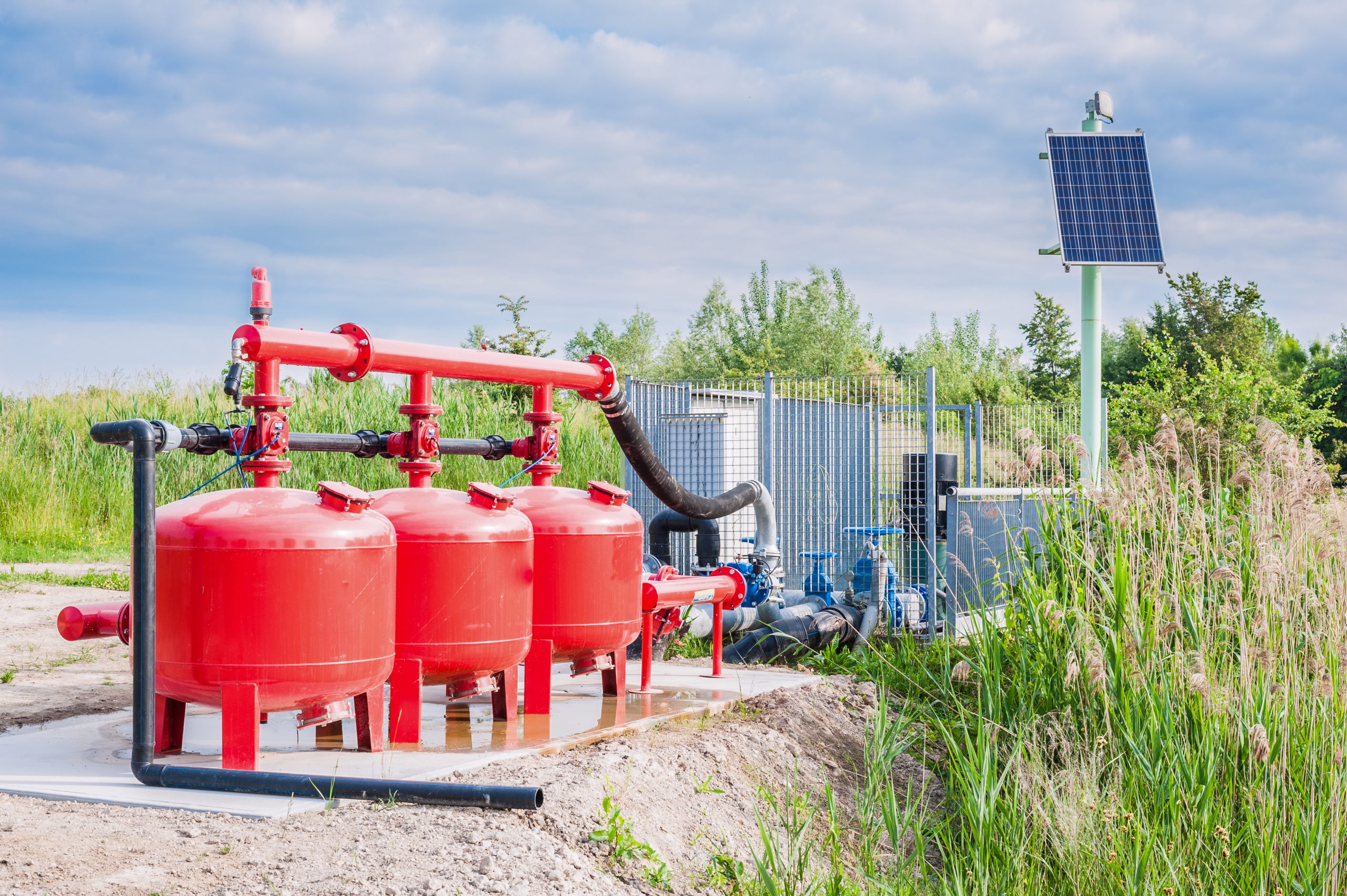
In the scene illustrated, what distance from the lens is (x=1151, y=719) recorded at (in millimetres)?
5062

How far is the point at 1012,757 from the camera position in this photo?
16.6 feet

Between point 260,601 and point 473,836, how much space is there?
4.50 ft

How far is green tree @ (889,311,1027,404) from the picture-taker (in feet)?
130

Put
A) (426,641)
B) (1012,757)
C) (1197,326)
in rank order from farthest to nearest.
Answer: (1197,326) < (426,641) < (1012,757)

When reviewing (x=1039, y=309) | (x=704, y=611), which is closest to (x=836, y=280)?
(x=1039, y=309)

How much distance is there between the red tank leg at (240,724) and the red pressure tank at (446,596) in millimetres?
867

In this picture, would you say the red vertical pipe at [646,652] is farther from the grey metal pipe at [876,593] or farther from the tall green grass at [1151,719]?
the grey metal pipe at [876,593]

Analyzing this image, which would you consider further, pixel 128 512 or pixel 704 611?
pixel 128 512

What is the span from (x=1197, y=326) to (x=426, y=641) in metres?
28.3

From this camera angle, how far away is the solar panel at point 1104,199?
9.37 meters

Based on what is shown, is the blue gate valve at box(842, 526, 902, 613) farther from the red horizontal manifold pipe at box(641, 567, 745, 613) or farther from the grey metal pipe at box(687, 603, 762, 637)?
the red horizontal manifold pipe at box(641, 567, 745, 613)

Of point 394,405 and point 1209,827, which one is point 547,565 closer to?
point 1209,827

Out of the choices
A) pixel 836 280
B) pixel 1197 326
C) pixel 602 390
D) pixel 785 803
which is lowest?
pixel 785 803

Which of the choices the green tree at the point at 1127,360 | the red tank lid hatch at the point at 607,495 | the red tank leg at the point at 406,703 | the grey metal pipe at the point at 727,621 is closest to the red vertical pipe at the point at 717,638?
the grey metal pipe at the point at 727,621
